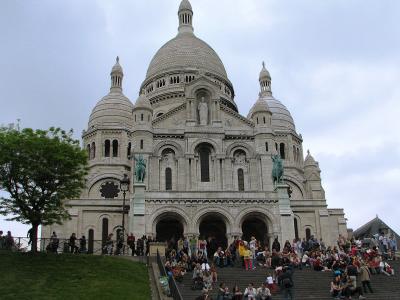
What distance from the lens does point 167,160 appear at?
51.5 m

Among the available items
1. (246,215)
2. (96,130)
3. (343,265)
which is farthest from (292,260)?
(96,130)

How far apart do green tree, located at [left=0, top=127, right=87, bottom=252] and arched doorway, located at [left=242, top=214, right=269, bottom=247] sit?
18203 mm

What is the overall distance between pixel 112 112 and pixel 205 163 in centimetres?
1920

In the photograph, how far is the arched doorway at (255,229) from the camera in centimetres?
4775

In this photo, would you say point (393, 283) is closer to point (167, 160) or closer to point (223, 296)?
point (223, 296)

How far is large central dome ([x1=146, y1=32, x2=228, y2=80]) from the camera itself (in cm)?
7119

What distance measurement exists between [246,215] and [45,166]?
1863cm

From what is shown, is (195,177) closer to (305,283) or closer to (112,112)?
(112,112)

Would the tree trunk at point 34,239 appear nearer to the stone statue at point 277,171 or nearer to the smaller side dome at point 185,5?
the stone statue at point 277,171

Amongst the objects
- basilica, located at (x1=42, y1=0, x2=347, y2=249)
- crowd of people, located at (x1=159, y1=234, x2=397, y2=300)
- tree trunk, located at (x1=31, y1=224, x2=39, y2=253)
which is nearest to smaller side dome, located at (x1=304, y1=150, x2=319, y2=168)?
basilica, located at (x1=42, y1=0, x2=347, y2=249)

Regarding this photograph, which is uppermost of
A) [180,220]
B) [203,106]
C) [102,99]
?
[102,99]

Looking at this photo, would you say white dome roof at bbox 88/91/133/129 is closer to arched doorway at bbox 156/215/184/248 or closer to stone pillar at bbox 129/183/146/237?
arched doorway at bbox 156/215/184/248

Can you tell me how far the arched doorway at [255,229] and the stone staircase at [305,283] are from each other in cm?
1548

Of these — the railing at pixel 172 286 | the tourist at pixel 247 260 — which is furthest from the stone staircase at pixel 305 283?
the railing at pixel 172 286
